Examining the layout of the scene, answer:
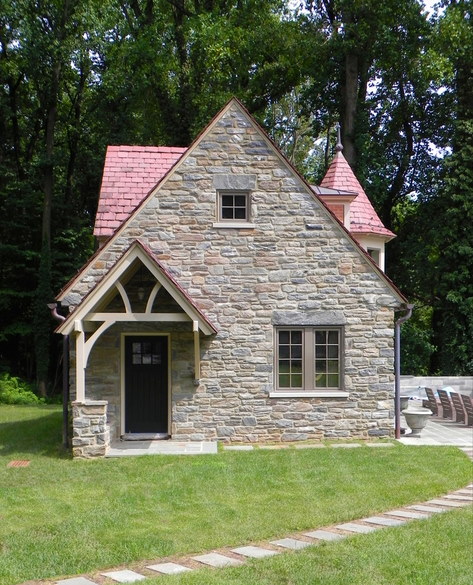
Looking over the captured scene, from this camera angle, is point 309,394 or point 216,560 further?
point 309,394

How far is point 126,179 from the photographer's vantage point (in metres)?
16.2

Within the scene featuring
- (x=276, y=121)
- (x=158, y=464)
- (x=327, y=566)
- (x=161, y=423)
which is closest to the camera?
(x=327, y=566)

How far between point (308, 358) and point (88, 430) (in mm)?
4622

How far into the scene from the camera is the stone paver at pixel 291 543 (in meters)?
7.23

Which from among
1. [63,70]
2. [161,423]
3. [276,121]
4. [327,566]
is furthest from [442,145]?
[327,566]

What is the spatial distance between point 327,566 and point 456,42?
961 inches

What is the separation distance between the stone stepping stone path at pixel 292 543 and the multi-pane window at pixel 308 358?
500 cm

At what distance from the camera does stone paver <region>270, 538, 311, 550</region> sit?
7225mm

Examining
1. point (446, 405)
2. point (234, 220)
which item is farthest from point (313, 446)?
point (446, 405)

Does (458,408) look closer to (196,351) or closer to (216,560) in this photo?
(196,351)

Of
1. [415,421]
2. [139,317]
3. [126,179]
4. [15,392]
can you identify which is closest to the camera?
[139,317]

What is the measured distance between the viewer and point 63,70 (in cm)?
2939

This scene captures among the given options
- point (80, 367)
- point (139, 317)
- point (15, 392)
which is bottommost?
point (15, 392)

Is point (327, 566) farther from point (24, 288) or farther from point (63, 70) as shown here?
point (63, 70)
